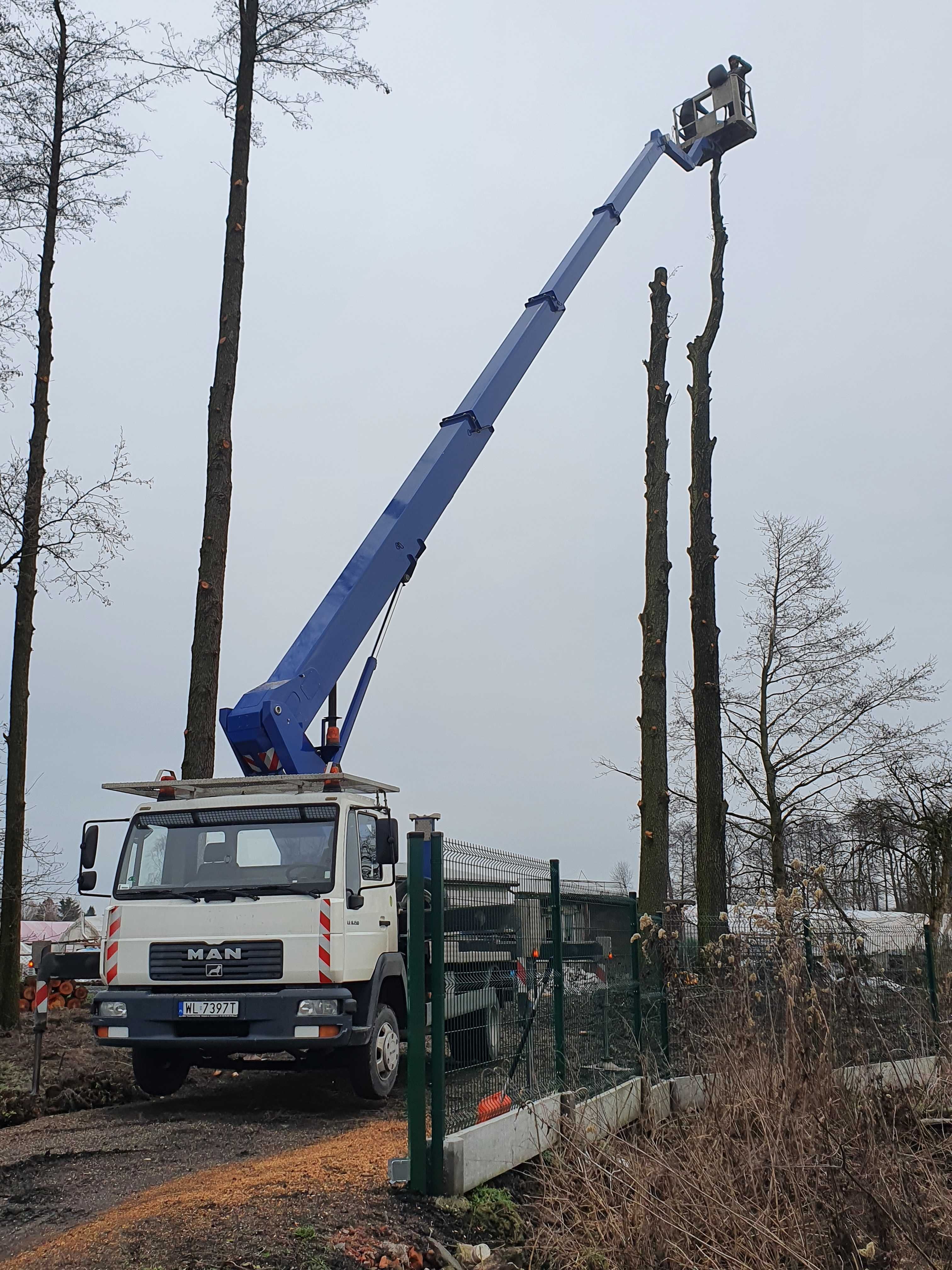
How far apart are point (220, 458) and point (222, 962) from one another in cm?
669

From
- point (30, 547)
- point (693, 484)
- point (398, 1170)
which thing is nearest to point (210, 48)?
point (30, 547)

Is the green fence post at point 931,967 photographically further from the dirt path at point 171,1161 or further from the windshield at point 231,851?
the windshield at point 231,851

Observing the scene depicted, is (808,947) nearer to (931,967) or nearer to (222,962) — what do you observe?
(931,967)

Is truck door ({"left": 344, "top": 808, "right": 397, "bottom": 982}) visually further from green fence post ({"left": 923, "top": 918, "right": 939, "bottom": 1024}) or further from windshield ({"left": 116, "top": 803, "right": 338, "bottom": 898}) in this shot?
green fence post ({"left": 923, "top": 918, "right": 939, "bottom": 1024})

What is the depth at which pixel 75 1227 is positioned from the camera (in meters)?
5.56

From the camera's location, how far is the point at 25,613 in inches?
592

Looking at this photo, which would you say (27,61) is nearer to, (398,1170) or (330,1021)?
(330,1021)

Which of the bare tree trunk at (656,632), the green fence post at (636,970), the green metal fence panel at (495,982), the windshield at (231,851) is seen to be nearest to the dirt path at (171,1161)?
the green metal fence panel at (495,982)

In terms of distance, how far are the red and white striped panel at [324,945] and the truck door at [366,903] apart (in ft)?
0.49

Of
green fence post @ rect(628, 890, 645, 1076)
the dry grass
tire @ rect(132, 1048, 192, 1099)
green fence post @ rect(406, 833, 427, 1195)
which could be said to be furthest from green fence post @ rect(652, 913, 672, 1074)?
green fence post @ rect(406, 833, 427, 1195)

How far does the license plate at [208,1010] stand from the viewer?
26.8 ft

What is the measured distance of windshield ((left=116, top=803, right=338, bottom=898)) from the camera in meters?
8.58

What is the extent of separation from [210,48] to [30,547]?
271 inches

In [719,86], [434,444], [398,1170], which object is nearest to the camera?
[398,1170]
